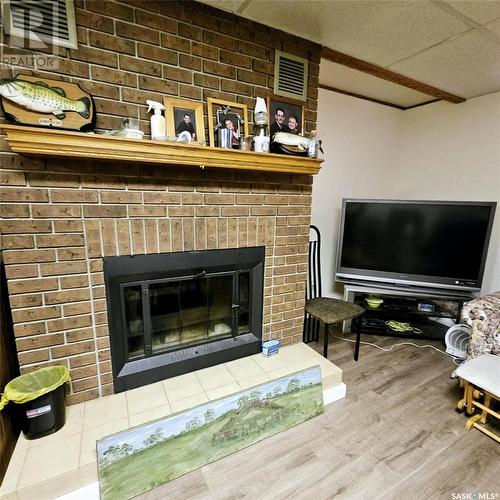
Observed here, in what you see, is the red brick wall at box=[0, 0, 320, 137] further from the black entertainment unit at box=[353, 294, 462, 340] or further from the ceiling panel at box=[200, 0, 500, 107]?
the black entertainment unit at box=[353, 294, 462, 340]

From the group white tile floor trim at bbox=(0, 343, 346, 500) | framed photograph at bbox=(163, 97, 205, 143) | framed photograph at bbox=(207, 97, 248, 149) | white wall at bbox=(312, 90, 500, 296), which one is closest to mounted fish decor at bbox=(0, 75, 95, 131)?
framed photograph at bbox=(163, 97, 205, 143)

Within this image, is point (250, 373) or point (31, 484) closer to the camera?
point (31, 484)

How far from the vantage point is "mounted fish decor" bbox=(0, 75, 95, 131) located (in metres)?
1.08

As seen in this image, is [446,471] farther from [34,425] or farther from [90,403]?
[34,425]

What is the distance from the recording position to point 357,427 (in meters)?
1.61

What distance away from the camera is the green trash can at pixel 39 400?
Answer: 3.92 feet

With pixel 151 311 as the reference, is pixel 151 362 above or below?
below

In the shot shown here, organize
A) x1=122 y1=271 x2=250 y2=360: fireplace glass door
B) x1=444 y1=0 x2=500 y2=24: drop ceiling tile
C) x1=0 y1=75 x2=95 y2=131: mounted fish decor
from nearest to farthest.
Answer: x1=0 y1=75 x2=95 y2=131: mounted fish decor → x1=444 y1=0 x2=500 y2=24: drop ceiling tile → x1=122 y1=271 x2=250 y2=360: fireplace glass door

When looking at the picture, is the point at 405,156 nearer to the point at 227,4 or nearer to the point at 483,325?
the point at 483,325

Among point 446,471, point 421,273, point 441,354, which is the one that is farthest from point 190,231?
point 441,354

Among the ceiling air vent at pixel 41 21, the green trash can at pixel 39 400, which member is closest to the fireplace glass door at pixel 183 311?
the green trash can at pixel 39 400

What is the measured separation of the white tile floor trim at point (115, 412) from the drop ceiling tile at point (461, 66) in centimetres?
217

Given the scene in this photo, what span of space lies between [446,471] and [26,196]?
7.72ft

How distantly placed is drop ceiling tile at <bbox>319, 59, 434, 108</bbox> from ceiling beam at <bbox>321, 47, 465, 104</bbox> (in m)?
0.15
